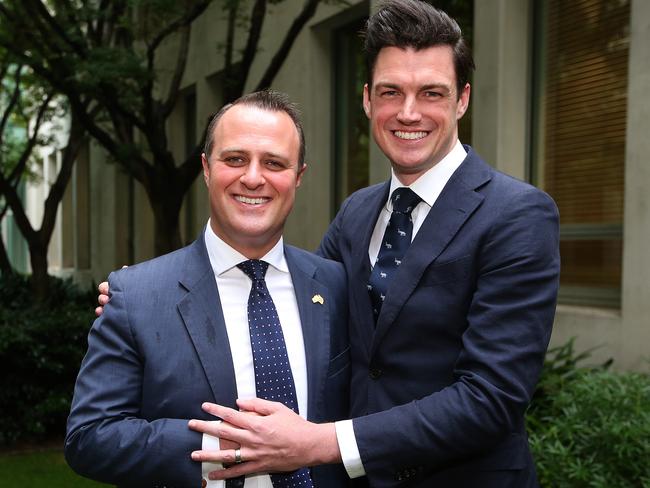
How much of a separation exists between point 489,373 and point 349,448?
48cm

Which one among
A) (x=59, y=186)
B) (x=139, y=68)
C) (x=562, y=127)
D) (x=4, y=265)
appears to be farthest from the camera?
(x=59, y=186)

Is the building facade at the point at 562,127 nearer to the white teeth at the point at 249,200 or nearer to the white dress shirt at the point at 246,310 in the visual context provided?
the white dress shirt at the point at 246,310

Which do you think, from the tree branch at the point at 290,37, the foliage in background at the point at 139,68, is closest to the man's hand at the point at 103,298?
the foliage in background at the point at 139,68

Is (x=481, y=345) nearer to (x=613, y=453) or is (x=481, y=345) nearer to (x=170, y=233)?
(x=613, y=453)

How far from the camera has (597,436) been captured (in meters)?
4.73

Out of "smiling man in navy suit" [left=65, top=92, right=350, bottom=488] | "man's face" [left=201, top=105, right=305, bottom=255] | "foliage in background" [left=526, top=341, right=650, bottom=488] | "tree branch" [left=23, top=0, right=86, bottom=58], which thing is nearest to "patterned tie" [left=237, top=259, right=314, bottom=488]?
"smiling man in navy suit" [left=65, top=92, right=350, bottom=488]

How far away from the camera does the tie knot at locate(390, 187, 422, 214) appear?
2.88 metres

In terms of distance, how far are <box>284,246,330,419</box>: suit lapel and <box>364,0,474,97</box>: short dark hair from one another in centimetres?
74

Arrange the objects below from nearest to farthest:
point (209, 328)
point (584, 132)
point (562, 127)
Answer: point (209, 328) → point (584, 132) → point (562, 127)

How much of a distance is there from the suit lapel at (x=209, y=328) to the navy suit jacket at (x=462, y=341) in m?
0.42

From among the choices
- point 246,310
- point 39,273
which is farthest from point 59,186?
point 246,310

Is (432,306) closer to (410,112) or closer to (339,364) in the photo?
(339,364)

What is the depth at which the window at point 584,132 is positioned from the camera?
721cm

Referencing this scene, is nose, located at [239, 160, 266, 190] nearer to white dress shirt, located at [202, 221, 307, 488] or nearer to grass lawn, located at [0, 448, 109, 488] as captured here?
white dress shirt, located at [202, 221, 307, 488]
